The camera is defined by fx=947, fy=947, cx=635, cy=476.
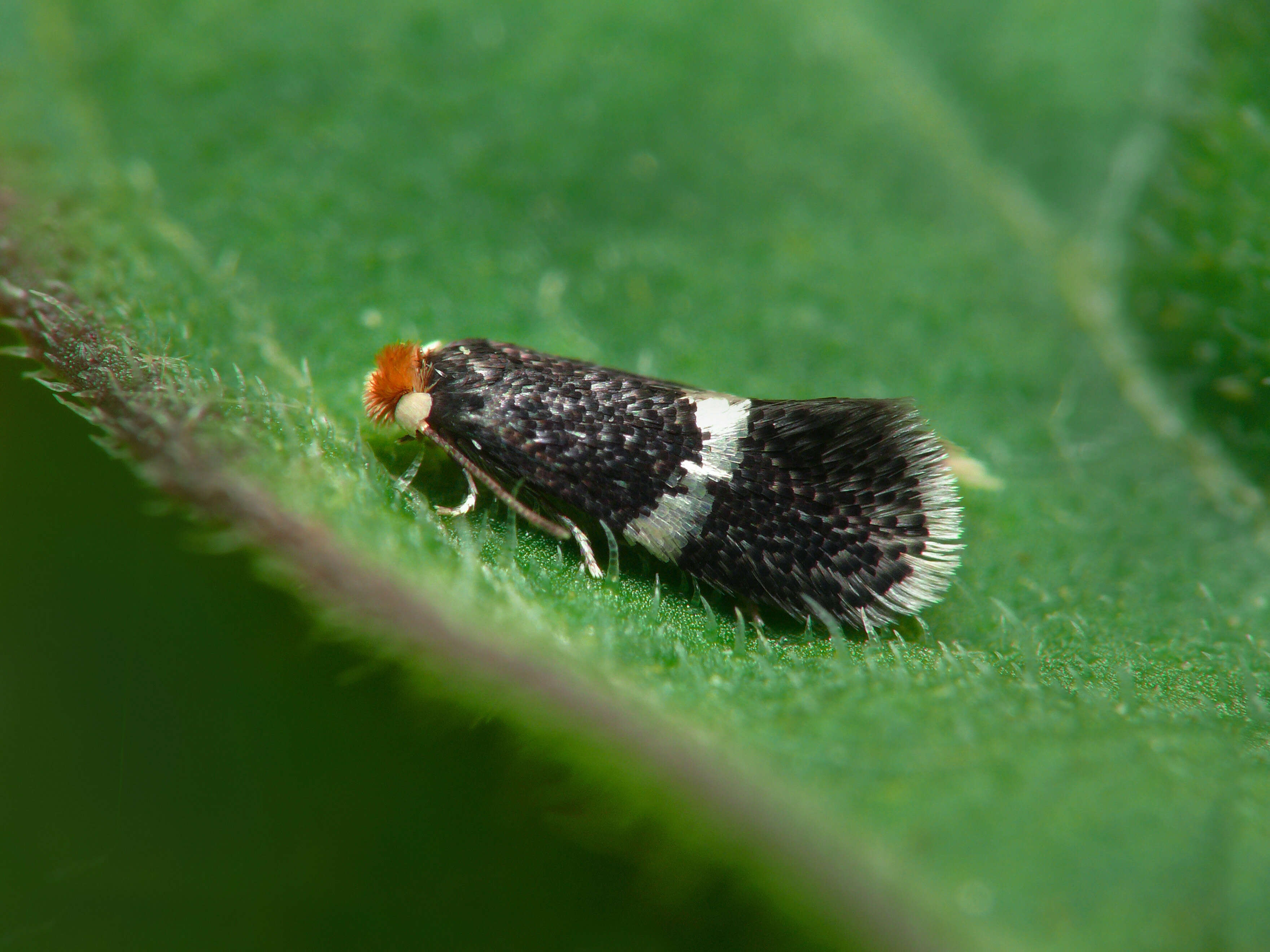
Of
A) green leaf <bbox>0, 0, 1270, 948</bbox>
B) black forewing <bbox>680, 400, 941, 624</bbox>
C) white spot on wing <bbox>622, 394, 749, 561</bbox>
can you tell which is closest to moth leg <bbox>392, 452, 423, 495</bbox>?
green leaf <bbox>0, 0, 1270, 948</bbox>

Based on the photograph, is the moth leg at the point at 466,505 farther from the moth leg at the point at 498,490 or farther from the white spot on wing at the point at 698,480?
the white spot on wing at the point at 698,480

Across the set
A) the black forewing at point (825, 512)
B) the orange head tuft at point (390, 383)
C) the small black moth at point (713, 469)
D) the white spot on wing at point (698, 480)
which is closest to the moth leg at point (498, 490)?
the small black moth at point (713, 469)

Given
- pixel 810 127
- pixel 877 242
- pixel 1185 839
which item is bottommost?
pixel 1185 839

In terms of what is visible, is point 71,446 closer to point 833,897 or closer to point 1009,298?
point 833,897

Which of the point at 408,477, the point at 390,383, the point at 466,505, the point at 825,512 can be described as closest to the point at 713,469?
the point at 825,512

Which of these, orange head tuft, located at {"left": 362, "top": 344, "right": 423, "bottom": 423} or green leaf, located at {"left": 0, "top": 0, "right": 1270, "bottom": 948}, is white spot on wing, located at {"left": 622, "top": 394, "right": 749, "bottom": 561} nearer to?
green leaf, located at {"left": 0, "top": 0, "right": 1270, "bottom": 948}

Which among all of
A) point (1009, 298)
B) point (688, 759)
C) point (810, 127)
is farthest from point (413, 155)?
point (688, 759)
